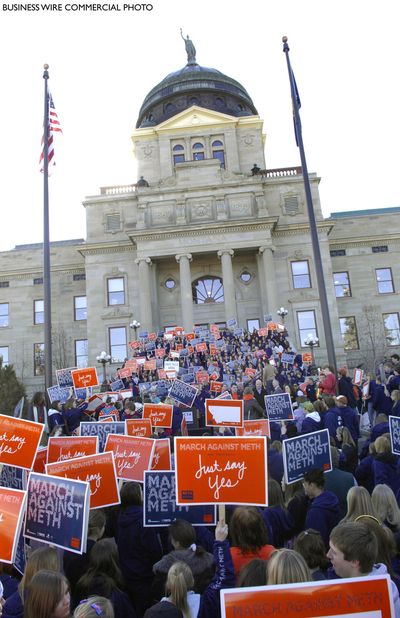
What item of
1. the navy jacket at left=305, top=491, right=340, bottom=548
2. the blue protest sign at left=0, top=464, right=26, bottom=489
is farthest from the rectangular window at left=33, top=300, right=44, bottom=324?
the navy jacket at left=305, top=491, right=340, bottom=548

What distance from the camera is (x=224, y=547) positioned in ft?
14.2

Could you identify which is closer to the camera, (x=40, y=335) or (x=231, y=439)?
(x=231, y=439)

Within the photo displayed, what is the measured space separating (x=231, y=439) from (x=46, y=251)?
13199 mm

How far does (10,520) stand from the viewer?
5.04 m

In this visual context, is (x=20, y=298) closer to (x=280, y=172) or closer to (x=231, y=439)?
(x=280, y=172)

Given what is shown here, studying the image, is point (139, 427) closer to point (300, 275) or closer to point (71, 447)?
point (71, 447)

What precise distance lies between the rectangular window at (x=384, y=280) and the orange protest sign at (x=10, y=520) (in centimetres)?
4214

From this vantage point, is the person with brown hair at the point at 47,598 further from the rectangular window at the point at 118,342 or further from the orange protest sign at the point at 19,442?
the rectangular window at the point at 118,342

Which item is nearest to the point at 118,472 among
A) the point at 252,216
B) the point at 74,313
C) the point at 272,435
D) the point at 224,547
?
the point at 224,547

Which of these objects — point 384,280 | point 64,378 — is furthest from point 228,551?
point 384,280

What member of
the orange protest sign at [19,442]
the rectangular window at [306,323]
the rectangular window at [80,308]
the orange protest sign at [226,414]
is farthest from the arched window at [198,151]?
the orange protest sign at [19,442]

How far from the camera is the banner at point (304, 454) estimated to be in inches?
262

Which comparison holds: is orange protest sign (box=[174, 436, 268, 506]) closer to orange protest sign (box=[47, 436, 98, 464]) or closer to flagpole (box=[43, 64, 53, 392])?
orange protest sign (box=[47, 436, 98, 464])

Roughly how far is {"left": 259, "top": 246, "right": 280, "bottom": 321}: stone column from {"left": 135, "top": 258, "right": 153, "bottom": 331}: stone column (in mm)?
8128
